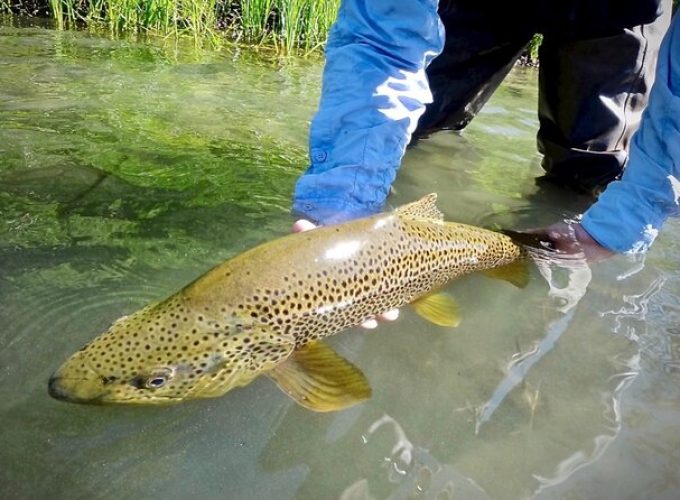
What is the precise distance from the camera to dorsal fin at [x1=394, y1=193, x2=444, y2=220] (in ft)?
6.77

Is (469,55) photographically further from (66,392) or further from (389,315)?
Result: (66,392)

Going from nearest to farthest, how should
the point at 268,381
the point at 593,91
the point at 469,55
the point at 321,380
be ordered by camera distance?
the point at 321,380, the point at 268,381, the point at 593,91, the point at 469,55

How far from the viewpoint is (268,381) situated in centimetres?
168

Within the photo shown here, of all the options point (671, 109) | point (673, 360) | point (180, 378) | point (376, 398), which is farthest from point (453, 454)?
point (671, 109)

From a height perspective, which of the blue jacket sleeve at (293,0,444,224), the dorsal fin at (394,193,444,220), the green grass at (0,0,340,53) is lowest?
the green grass at (0,0,340,53)

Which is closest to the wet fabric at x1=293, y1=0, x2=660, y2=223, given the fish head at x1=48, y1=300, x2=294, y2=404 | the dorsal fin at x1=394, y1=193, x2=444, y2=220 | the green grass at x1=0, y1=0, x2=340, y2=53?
the dorsal fin at x1=394, y1=193, x2=444, y2=220

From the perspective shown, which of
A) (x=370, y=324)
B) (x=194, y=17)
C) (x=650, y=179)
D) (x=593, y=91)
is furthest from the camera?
(x=194, y=17)

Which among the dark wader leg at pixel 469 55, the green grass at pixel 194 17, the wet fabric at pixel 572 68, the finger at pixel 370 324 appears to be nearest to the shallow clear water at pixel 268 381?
the finger at pixel 370 324

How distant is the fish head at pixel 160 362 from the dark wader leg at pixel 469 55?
→ 2275 millimetres

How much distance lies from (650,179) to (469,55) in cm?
134

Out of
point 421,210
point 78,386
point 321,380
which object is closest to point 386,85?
point 421,210

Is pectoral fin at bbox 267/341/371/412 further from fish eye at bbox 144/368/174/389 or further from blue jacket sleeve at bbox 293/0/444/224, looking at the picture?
blue jacket sleeve at bbox 293/0/444/224

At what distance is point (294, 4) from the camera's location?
6.38m

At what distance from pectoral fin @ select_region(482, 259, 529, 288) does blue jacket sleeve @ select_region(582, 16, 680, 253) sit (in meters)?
0.45
